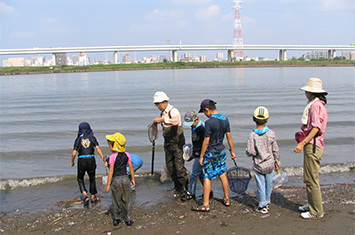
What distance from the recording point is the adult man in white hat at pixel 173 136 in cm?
593

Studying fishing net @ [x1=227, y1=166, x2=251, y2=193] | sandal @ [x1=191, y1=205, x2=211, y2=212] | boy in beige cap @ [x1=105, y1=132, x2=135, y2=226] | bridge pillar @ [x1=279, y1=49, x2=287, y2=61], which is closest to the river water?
fishing net @ [x1=227, y1=166, x2=251, y2=193]

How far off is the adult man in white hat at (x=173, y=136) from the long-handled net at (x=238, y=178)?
2.88 feet

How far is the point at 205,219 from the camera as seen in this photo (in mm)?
5129

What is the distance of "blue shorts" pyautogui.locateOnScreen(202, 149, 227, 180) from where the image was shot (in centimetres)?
536

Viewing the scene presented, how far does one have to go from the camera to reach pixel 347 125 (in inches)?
572

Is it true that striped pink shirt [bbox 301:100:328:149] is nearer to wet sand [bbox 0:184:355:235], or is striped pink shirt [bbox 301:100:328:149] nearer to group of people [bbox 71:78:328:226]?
group of people [bbox 71:78:328:226]

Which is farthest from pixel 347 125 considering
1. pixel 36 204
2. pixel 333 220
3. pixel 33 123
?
pixel 33 123

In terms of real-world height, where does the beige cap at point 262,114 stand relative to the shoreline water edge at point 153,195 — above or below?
above

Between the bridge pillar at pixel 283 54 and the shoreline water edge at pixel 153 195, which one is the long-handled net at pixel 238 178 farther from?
the bridge pillar at pixel 283 54

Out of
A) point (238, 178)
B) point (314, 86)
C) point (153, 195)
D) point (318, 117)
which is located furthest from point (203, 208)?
point (314, 86)

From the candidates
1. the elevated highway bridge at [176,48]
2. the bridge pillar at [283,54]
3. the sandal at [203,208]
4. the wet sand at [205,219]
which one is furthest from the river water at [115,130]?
the bridge pillar at [283,54]

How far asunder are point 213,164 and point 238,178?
3.48ft

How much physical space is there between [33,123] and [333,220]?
16028 millimetres

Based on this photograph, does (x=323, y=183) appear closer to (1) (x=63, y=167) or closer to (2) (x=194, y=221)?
(2) (x=194, y=221)
